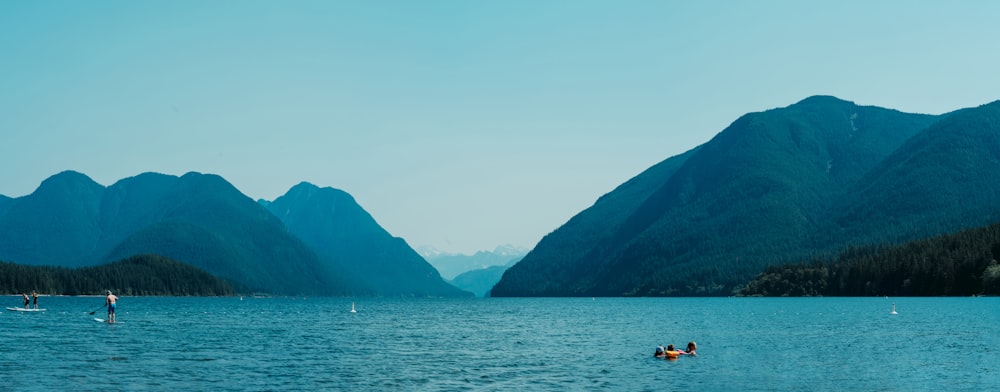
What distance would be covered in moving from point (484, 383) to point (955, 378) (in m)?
30.8

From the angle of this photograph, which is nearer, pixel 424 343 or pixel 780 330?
pixel 424 343

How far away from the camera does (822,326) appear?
125 metres

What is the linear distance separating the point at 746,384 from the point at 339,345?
47.0 meters

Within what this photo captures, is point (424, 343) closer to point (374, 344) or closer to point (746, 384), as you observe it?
point (374, 344)

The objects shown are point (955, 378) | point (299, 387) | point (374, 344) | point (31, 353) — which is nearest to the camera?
point (299, 387)

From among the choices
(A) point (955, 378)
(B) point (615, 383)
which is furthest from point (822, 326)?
(B) point (615, 383)

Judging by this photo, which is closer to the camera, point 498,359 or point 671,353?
point 671,353

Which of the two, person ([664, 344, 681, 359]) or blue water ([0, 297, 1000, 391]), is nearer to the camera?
blue water ([0, 297, 1000, 391])

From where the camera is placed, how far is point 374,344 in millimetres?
95000

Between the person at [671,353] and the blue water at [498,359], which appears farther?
the person at [671,353]

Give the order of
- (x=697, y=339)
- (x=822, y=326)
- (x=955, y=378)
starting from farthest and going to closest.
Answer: (x=822, y=326) < (x=697, y=339) < (x=955, y=378)

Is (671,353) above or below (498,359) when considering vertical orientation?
above

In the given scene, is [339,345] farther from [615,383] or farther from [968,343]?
[968,343]

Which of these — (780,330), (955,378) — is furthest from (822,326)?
(955,378)
